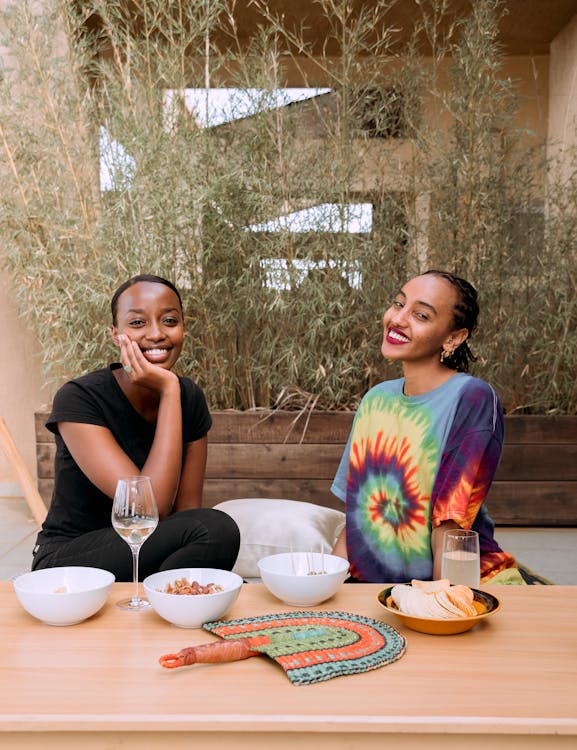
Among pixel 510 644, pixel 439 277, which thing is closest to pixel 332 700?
pixel 510 644

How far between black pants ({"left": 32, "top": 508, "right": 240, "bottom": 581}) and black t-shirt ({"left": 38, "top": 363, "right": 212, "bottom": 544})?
0.08 metres

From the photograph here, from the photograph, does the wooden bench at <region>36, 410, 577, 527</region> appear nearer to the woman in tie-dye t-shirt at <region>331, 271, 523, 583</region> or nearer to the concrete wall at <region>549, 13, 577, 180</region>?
the woman in tie-dye t-shirt at <region>331, 271, 523, 583</region>

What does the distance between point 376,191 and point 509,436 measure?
5.27 ft

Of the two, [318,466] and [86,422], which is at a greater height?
[86,422]

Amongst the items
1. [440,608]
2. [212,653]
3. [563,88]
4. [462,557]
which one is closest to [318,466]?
[462,557]

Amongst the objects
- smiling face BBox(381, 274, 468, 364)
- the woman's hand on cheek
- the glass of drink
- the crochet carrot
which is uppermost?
smiling face BBox(381, 274, 468, 364)

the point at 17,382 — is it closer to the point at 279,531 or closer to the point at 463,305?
the point at 279,531

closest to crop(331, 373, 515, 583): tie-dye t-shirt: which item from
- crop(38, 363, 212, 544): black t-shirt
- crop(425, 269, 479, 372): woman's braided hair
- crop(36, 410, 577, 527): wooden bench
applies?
A: crop(425, 269, 479, 372): woman's braided hair

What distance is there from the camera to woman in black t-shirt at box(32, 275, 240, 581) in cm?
190

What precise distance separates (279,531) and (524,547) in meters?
1.43

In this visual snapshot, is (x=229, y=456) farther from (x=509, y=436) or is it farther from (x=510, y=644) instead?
(x=510, y=644)

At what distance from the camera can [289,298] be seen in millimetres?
4254

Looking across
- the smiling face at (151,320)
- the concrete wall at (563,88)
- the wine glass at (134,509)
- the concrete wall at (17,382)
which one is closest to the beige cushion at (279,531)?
the smiling face at (151,320)

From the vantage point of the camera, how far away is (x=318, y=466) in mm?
4242
